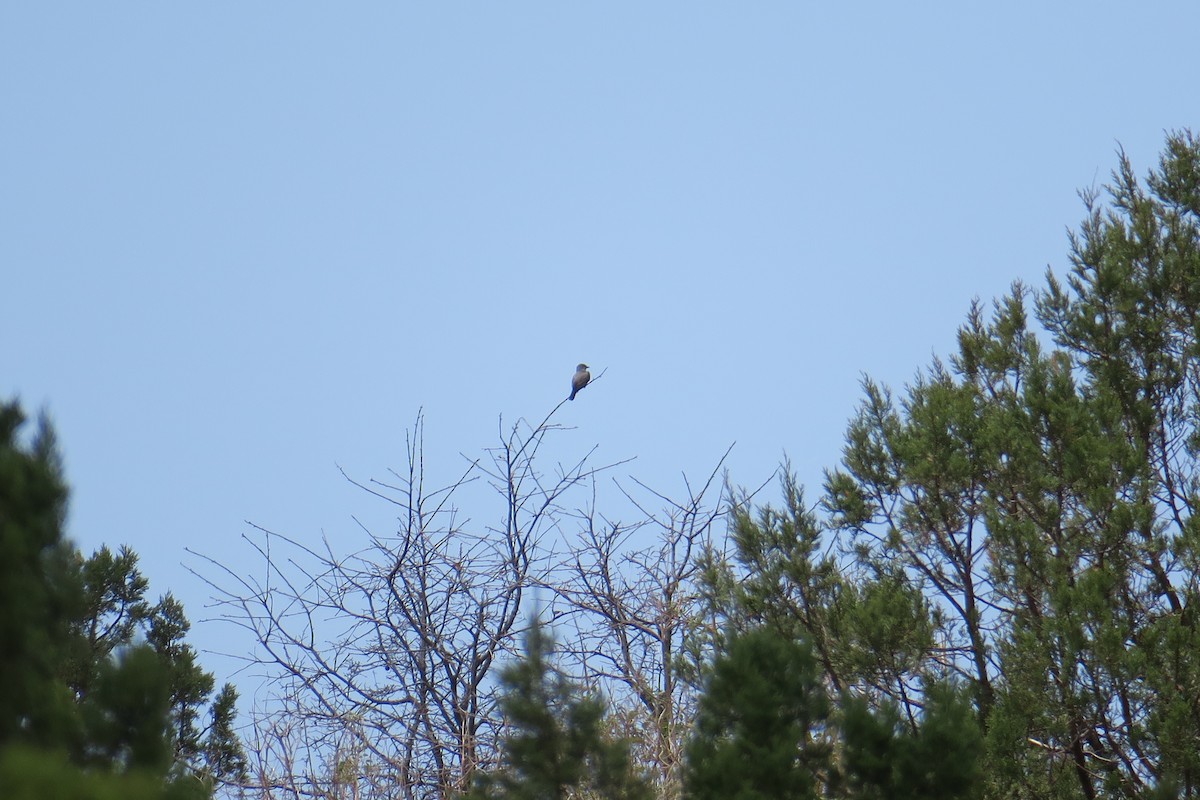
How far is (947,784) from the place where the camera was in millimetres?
3904

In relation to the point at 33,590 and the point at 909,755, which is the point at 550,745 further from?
the point at 33,590

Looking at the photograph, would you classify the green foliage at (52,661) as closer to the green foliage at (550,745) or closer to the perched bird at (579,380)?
the green foliage at (550,745)

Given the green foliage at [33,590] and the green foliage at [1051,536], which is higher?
the green foliage at [1051,536]

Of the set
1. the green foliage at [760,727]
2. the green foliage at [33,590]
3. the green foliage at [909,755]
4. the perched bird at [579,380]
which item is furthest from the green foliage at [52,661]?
the perched bird at [579,380]

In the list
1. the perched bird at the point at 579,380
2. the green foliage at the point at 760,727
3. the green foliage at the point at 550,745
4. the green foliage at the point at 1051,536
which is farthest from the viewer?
the perched bird at the point at 579,380

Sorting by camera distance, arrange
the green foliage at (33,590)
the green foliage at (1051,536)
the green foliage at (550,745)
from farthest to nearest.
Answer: the green foliage at (1051,536) < the green foliage at (550,745) < the green foliage at (33,590)

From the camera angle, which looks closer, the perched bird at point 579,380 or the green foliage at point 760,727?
the green foliage at point 760,727

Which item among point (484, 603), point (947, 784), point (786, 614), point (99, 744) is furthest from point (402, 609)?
point (99, 744)

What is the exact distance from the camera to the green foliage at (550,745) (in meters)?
3.75

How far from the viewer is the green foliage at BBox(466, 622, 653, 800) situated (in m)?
3.75

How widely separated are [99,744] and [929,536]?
7217 millimetres

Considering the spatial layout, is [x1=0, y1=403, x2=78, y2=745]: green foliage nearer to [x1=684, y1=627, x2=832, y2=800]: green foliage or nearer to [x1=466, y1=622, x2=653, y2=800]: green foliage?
[x1=466, y1=622, x2=653, y2=800]: green foliage

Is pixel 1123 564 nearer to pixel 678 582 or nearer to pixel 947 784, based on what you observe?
pixel 678 582

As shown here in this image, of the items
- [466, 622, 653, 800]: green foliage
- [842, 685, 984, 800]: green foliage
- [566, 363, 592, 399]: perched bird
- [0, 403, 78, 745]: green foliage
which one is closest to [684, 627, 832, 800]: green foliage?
[842, 685, 984, 800]: green foliage
